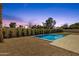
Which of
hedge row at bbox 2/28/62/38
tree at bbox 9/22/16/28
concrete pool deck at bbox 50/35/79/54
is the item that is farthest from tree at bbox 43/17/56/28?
tree at bbox 9/22/16/28

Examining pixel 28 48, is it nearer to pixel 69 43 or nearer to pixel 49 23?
pixel 49 23

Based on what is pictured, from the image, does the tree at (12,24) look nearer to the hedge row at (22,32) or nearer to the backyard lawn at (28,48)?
the hedge row at (22,32)

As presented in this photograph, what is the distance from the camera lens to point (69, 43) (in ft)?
22.2

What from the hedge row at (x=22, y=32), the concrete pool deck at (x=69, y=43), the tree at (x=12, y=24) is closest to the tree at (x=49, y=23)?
the hedge row at (x=22, y=32)

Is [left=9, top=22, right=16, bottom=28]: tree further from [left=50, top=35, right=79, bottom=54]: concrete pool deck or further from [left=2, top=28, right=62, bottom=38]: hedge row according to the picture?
[left=50, top=35, right=79, bottom=54]: concrete pool deck

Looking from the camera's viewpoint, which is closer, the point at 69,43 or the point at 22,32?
the point at 69,43

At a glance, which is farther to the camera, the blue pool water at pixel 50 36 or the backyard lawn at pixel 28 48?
the blue pool water at pixel 50 36

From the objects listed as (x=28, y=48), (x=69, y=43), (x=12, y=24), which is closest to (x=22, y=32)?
(x=12, y=24)

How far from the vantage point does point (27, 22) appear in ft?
23.3

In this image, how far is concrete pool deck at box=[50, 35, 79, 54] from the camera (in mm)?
6562

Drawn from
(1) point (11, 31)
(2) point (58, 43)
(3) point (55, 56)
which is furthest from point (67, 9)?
(1) point (11, 31)

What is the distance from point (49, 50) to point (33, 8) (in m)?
1.73

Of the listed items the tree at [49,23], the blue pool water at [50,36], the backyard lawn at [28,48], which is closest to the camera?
the backyard lawn at [28,48]

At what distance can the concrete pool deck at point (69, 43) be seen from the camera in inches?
258
